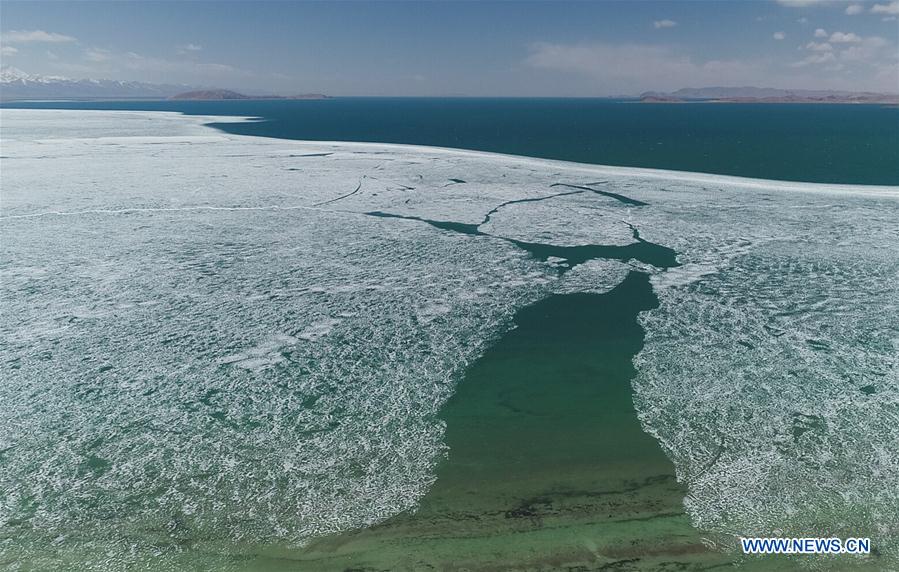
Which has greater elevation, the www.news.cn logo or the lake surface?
the lake surface

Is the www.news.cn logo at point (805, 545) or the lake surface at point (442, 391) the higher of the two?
the lake surface at point (442, 391)

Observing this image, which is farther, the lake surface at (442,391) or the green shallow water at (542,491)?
the lake surface at (442,391)

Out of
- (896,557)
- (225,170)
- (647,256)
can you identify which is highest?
(225,170)

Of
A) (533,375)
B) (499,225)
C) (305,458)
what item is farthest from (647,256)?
(305,458)

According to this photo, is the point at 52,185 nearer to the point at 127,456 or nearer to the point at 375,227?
the point at 375,227

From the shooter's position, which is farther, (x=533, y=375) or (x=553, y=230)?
(x=553, y=230)

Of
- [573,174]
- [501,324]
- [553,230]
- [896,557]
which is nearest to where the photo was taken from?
[896,557]

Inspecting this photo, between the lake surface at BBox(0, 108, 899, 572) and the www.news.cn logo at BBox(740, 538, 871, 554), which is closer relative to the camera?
the www.news.cn logo at BBox(740, 538, 871, 554)

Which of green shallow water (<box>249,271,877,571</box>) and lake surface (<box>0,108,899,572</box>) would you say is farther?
lake surface (<box>0,108,899,572</box>)
